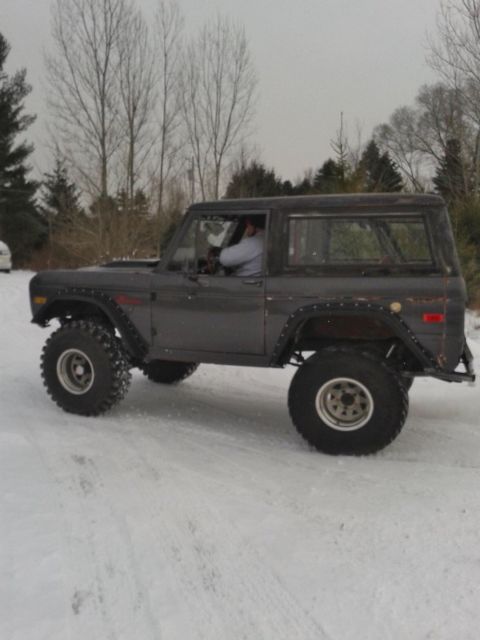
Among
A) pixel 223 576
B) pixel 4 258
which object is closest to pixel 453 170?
pixel 4 258

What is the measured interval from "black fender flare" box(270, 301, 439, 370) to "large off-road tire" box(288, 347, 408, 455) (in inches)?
9.1

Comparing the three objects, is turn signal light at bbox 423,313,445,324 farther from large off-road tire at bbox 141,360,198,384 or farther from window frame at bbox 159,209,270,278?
large off-road tire at bbox 141,360,198,384

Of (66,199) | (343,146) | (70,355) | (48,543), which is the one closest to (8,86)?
(66,199)

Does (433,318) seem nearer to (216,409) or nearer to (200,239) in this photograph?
(200,239)

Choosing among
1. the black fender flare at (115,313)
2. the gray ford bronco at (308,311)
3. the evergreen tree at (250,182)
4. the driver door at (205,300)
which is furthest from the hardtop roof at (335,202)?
the evergreen tree at (250,182)

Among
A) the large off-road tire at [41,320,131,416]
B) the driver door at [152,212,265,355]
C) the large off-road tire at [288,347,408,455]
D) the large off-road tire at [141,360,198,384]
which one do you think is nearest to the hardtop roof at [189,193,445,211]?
the driver door at [152,212,265,355]

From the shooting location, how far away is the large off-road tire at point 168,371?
20.9 feet

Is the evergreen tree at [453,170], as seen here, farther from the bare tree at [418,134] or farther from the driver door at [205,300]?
the driver door at [205,300]

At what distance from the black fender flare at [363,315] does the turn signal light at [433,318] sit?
14 centimetres

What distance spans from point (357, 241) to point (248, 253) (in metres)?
0.88

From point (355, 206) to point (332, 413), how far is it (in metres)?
1.56

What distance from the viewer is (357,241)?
4438 mm

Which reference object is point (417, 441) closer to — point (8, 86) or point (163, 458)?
point (163, 458)

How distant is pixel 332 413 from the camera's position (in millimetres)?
4410
